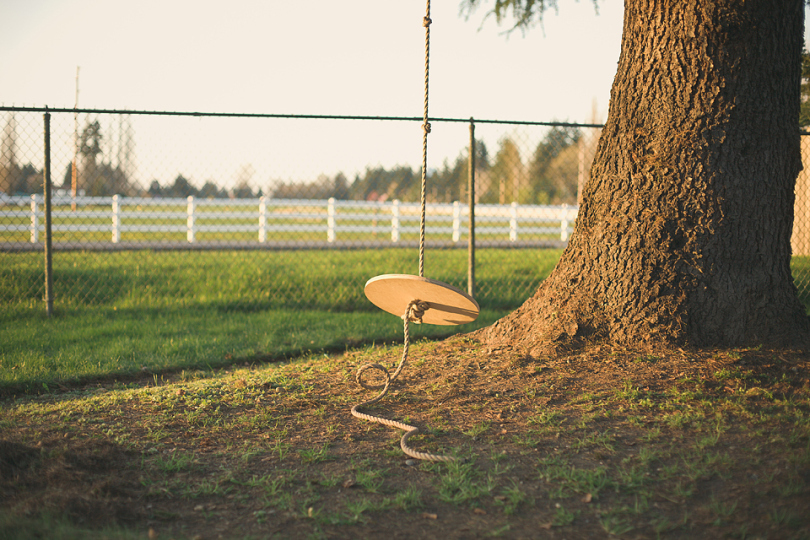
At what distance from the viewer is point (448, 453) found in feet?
8.92

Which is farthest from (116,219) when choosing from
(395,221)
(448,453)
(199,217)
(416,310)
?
(448,453)

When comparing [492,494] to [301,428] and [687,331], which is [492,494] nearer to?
[301,428]

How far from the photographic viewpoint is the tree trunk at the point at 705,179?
345 cm

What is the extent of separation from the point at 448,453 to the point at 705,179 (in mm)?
2371

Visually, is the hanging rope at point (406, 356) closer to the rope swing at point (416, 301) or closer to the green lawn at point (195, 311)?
the rope swing at point (416, 301)

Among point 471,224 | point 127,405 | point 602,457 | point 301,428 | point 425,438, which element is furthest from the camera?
point 471,224

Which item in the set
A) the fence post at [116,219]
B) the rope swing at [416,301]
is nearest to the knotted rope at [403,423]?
the rope swing at [416,301]

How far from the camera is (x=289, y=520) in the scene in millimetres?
2152

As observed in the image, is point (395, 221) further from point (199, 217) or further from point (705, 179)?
point (705, 179)

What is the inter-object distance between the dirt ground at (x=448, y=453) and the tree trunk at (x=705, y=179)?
0.92ft

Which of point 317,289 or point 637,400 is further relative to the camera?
point 317,289

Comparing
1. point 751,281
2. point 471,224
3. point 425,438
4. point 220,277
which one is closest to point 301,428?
point 425,438

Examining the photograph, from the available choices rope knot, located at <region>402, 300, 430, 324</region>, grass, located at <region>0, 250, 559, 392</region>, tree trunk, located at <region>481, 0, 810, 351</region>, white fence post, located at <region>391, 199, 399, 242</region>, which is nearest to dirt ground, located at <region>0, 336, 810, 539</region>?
tree trunk, located at <region>481, 0, 810, 351</region>

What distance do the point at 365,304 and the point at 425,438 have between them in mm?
4374
